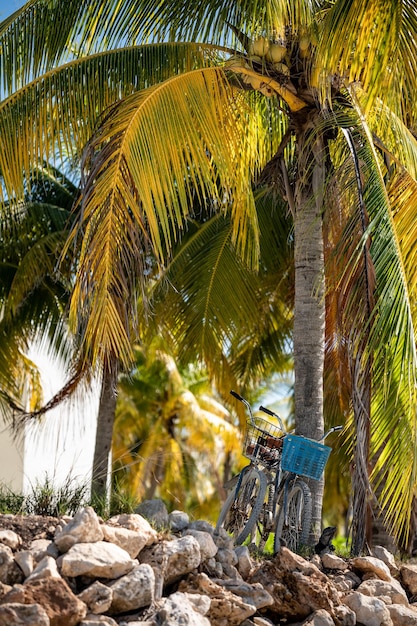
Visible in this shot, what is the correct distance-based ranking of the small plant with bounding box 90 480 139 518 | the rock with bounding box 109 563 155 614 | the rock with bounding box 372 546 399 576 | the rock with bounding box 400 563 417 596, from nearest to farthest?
the rock with bounding box 109 563 155 614
the small plant with bounding box 90 480 139 518
the rock with bounding box 400 563 417 596
the rock with bounding box 372 546 399 576

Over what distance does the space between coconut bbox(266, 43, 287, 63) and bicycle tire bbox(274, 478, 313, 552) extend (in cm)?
350

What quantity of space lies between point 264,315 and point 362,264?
5.77 m

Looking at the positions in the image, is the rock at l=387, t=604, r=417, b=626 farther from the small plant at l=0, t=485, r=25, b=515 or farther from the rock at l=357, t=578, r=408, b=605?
the small plant at l=0, t=485, r=25, b=515

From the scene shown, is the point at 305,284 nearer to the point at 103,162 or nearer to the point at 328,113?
the point at 328,113

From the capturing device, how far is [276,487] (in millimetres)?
7012

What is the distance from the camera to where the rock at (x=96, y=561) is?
5.15m

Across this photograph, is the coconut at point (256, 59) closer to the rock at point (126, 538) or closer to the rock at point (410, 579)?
the rock at point (126, 538)

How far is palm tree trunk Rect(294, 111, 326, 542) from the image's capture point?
809 cm

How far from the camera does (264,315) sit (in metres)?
12.8

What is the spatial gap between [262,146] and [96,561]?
17.2 feet

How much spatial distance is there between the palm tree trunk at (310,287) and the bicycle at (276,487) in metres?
0.77

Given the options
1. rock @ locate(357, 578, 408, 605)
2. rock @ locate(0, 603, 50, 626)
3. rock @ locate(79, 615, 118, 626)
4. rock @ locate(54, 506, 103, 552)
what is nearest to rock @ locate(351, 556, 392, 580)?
rock @ locate(357, 578, 408, 605)

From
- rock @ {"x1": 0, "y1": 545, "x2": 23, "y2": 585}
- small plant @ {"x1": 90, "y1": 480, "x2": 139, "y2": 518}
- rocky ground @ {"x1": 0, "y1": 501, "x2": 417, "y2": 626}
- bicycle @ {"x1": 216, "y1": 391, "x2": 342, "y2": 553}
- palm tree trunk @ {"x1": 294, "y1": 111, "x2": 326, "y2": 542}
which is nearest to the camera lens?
rocky ground @ {"x1": 0, "y1": 501, "x2": 417, "y2": 626}

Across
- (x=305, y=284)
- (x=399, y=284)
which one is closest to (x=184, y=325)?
(x=305, y=284)
